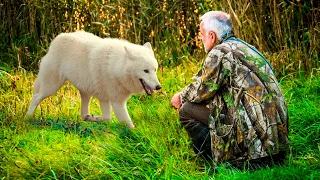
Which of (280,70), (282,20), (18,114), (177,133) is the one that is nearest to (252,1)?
(282,20)

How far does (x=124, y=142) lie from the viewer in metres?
5.02

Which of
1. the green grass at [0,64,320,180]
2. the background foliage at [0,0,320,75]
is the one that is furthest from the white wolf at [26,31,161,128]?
the background foliage at [0,0,320,75]

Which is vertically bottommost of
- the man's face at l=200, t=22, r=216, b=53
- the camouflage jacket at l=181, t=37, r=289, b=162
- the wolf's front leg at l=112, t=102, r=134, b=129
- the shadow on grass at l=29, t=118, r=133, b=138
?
the shadow on grass at l=29, t=118, r=133, b=138

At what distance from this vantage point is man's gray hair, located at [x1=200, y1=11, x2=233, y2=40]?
4.67m

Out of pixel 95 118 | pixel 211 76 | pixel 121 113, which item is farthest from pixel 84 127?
pixel 211 76

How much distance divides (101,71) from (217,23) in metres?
1.21

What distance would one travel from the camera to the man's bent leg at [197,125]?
493cm

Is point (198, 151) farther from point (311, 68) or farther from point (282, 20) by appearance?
point (282, 20)

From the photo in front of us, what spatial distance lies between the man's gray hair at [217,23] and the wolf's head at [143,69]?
0.60 metres

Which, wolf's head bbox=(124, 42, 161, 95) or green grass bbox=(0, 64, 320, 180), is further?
wolf's head bbox=(124, 42, 161, 95)

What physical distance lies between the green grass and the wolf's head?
0.39 meters

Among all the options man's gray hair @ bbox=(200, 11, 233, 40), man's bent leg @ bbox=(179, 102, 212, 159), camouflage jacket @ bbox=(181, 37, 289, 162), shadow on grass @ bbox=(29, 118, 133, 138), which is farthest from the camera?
shadow on grass @ bbox=(29, 118, 133, 138)

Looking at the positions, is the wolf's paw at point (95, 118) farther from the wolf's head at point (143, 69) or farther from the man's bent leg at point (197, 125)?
the man's bent leg at point (197, 125)

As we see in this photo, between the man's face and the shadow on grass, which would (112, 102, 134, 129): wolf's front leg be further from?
the man's face
